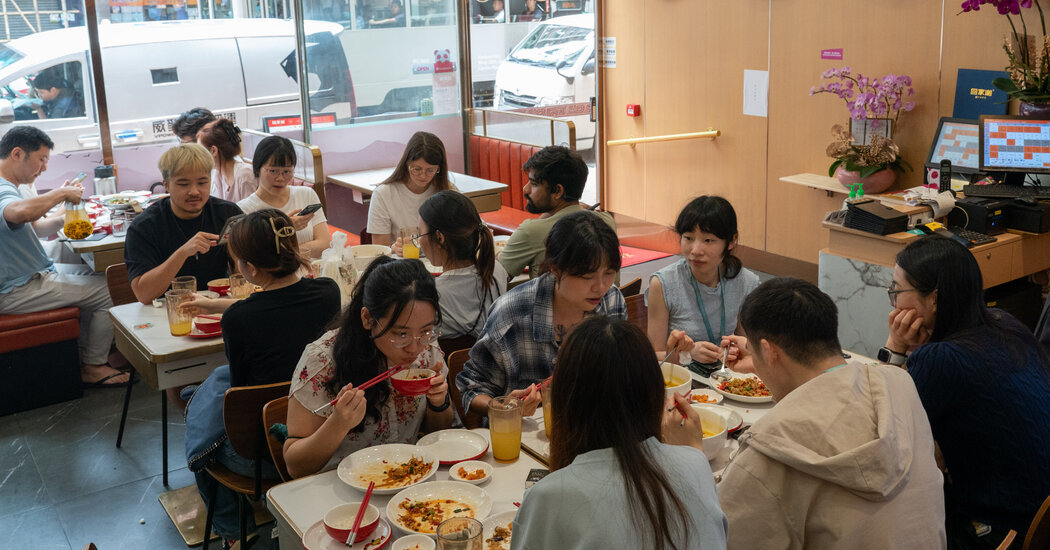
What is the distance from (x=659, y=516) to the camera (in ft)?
4.61

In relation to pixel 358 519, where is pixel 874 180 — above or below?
above

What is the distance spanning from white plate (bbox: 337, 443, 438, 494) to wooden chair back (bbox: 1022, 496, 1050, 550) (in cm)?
131

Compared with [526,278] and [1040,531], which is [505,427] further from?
[526,278]

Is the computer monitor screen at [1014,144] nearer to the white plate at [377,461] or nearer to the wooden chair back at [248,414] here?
the white plate at [377,461]

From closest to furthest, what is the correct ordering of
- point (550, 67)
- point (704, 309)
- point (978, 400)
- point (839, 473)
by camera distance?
1. point (839, 473)
2. point (978, 400)
3. point (704, 309)
4. point (550, 67)

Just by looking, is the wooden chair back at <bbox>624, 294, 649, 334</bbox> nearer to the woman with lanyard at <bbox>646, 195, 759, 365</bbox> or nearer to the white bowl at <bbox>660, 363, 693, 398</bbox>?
the woman with lanyard at <bbox>646, 195, 759, 365</bbox>

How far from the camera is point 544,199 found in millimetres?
3832

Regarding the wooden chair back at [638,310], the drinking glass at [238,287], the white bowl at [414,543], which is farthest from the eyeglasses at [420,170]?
the white bowl at [414,543]

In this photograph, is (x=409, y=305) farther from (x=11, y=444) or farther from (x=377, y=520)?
(x=11, y=444)

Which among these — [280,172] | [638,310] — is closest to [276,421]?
[638,310]

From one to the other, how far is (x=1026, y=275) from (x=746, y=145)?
2368 mm

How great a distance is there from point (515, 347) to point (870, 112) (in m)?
3.79

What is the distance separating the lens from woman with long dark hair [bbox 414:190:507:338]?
10.6 feet

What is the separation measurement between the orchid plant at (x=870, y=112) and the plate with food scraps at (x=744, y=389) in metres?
3.24
